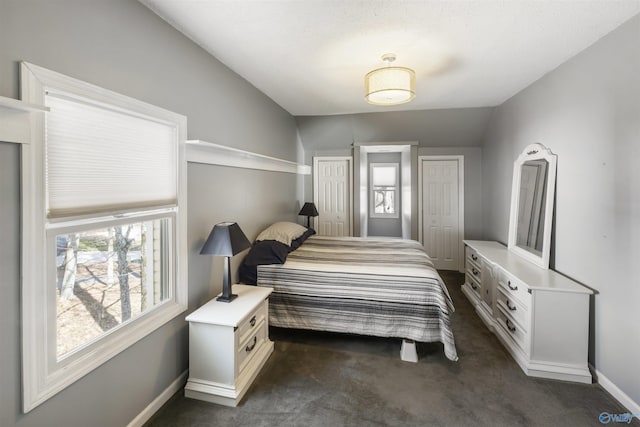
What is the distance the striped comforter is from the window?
3102 mm

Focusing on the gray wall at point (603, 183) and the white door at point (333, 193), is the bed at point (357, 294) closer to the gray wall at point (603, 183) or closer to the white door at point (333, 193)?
the gray wall at point (603, 183)

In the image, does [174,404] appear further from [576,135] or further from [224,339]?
[576,135]

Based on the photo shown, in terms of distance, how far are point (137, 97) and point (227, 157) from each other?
93 cm

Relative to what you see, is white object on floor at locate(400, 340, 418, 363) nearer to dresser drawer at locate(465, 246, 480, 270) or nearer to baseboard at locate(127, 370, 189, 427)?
dresser drawer at locate(465, 246, 480, 270)

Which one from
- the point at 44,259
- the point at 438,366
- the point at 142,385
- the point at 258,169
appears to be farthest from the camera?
the point at 258,169

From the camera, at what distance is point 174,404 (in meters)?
1.88

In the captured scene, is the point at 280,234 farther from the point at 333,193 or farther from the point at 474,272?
the point at 474,272

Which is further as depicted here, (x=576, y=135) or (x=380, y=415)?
(x=576, y=135)

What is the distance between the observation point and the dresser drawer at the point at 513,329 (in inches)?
88.6

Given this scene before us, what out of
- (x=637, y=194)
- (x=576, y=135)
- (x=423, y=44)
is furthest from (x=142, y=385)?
(x=576, y=135)

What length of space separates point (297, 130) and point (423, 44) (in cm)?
278

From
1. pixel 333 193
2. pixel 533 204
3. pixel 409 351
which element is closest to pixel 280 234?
pixel 409 351

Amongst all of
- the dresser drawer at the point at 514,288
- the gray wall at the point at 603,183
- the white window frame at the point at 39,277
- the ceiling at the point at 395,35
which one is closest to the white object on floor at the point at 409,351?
the dresser drawer at the point at 514,288

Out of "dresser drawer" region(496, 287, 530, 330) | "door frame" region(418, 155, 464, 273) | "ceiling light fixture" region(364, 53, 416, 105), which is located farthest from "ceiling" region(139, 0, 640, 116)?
"dresser drawer" region(496, 287, 530, 330)
